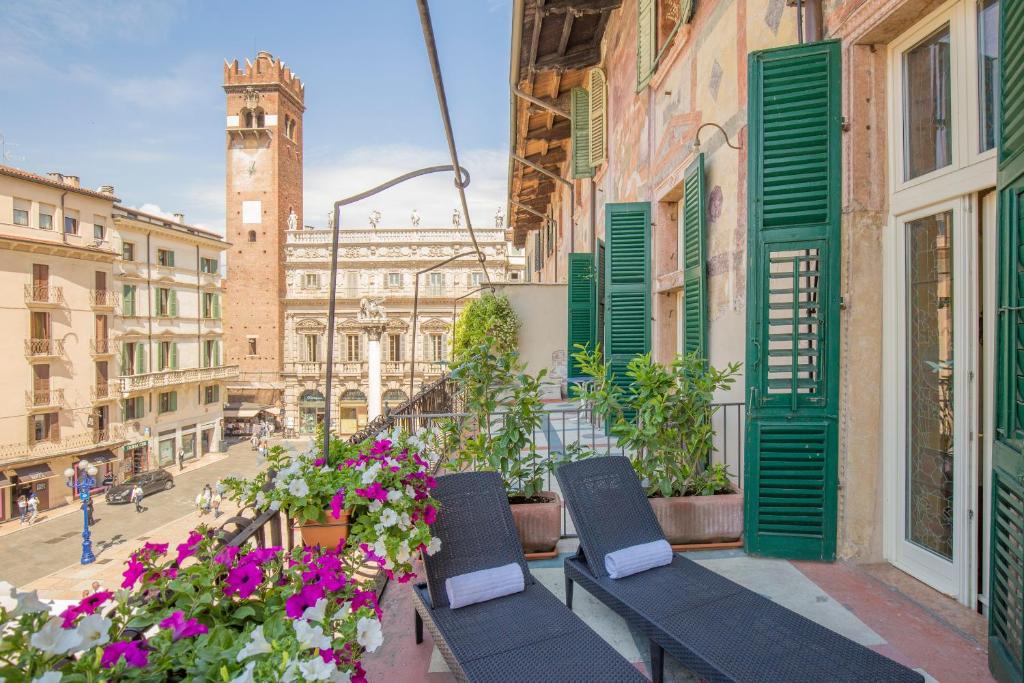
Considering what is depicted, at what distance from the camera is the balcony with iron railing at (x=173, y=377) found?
1013 inches

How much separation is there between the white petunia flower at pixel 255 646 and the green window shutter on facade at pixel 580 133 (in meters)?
9.16

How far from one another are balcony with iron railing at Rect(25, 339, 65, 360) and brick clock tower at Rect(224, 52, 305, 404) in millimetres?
12194

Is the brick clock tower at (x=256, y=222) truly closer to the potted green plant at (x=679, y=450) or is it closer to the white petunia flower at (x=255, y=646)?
the potted green plant at (x=679, y=450)

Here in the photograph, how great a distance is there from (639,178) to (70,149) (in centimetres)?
685

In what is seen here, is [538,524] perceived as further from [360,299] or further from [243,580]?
[360,299]

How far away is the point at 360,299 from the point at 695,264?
1230 inches

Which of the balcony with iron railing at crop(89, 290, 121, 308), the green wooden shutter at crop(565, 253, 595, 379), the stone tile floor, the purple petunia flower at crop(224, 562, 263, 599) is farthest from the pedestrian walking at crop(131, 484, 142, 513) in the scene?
the purple petunia flower at crop(224, 562, 263, 599)

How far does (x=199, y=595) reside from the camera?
1374 millimetres

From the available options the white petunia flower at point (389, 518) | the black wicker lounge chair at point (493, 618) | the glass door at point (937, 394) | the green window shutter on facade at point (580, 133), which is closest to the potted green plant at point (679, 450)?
the glass door at point (937, 394)

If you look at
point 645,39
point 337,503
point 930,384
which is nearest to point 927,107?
point 930,384

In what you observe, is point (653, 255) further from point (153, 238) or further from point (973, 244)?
point (153, 238)

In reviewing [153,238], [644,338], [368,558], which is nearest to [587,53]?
[644,338]

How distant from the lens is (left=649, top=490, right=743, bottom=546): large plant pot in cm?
351

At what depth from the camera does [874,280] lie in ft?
10.5
